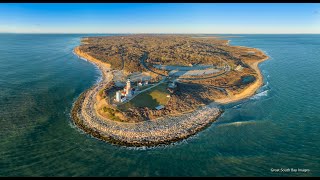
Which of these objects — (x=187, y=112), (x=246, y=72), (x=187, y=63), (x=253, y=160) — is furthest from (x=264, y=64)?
(x=253, y=160)

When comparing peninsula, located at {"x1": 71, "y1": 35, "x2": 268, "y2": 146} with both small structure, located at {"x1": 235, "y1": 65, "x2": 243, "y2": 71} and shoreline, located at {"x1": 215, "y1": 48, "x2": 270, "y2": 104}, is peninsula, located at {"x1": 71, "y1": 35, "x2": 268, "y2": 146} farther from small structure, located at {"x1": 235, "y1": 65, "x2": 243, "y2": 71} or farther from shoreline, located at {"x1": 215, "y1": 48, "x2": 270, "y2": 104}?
small structure, located at {"x1": 235, "y1": 65, "x2": 243, "y2": 71}

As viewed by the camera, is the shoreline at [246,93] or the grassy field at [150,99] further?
the shoreline at [246,93]

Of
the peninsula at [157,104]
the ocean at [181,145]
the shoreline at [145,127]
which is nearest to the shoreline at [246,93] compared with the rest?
the peninsula at [157,104]

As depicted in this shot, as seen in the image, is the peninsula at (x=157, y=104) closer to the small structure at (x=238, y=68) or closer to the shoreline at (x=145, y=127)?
the shoreline at (x=145, y=127)

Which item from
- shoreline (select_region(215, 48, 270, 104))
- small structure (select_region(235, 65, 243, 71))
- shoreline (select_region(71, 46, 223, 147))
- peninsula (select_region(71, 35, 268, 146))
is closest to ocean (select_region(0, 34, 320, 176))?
shoreline (select_region(71, 46, 223, 147))

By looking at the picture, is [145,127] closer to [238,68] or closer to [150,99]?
[150,99]

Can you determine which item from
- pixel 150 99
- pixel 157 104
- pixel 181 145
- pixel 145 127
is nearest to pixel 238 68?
pixel 150 99
